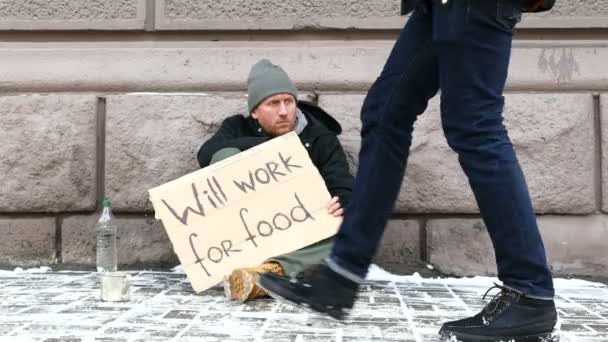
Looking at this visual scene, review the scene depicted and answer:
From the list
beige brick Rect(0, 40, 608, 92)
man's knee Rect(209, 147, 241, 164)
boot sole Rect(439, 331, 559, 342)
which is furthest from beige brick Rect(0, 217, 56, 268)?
boot sole Rect(439, 331, 559, 342)

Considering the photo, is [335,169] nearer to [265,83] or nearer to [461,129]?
[265,83]

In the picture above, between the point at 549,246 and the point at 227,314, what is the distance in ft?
5.74

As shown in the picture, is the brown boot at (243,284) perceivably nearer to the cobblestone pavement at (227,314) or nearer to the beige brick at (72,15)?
the cobblestone pavement at (227,314)

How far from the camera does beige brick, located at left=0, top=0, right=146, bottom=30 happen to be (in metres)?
3.39

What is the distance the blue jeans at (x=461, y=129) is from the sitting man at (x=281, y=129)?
104cm

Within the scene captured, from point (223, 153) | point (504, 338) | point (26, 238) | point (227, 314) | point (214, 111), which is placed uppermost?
point (214, 111)

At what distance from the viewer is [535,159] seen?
10.4 feet

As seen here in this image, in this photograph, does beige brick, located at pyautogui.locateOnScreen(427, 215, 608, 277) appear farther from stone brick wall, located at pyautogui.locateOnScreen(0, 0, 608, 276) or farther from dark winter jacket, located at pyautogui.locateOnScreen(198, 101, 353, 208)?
dark winter jacket, located at pyautogui.locateOnScreen(198, 101, 353, 208)

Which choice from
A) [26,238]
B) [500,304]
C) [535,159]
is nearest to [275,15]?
[535,159]

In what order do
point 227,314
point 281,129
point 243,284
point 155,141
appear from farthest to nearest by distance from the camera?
point 155,141, point 281,129, point 243,284, point 227,314

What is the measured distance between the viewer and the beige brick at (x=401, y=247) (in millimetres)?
3234

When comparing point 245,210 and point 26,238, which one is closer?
point 245,210

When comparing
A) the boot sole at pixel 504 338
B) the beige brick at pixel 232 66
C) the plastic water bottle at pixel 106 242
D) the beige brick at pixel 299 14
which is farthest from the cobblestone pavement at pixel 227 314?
the beige brick at pixel 299 14

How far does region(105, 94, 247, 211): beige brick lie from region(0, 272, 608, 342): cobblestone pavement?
1.75 feet
